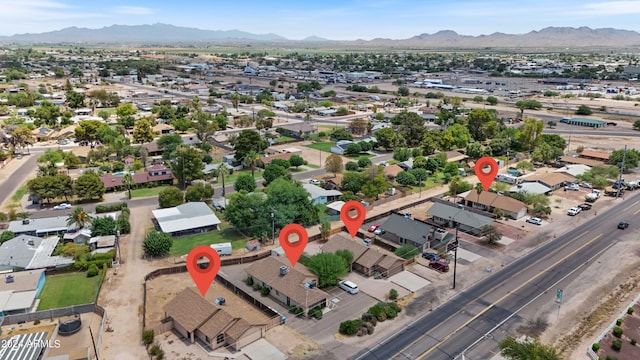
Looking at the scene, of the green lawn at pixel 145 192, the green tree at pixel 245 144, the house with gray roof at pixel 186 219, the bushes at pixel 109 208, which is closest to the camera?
the house with gray roof at pixel 186 219

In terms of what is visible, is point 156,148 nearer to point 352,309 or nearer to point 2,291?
point 2,291

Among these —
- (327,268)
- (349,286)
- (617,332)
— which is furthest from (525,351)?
(327,268)

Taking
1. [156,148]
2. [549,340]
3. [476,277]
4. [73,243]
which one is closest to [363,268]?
[476,277]

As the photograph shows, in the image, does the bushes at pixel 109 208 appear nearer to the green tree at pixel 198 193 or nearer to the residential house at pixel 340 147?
the green tree at pixel 198 193

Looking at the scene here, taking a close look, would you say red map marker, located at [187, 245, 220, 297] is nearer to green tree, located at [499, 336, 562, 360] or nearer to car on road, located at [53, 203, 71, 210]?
green tree, located at [499, 336, 562, 360]

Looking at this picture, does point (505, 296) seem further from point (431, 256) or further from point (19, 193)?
point (19, 193)

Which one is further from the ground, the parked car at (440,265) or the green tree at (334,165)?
the green tree at (334,165)

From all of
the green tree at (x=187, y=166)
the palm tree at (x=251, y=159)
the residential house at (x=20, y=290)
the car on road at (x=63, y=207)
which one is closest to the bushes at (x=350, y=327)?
the residential house at (x=20, y=290)
